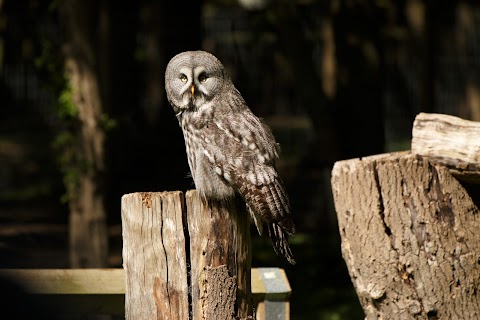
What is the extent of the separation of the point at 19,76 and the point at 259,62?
513cm

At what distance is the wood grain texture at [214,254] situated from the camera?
341cm

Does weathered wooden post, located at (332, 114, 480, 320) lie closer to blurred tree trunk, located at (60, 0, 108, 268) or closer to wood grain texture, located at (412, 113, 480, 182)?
wood grain texture, located at (412, 113, 480, 182)

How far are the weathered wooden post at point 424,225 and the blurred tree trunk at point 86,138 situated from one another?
3.03 metres

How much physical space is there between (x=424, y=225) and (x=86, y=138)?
3.31 metres

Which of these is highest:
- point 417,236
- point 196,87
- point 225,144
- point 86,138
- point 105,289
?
point 86,138

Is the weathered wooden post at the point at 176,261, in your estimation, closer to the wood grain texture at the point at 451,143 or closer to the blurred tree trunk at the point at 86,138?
the wood grain texture at the point at 451,143

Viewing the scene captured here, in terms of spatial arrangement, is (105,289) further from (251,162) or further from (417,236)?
(417,236)

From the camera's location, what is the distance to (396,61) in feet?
57.6

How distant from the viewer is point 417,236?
3783 millimetres

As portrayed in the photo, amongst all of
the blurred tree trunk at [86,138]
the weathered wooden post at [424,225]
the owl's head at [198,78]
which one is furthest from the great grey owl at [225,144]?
the blurred tree trunk at [86,138]

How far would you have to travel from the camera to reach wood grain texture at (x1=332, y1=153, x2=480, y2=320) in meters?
3.77

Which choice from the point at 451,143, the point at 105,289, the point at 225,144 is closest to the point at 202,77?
the point at 225,144

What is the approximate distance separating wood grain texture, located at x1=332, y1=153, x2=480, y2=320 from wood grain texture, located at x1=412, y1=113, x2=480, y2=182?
0.06m

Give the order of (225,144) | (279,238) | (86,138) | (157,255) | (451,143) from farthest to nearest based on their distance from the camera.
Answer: (86,138), (225,144), (279,238), (451,143), (157,255)
